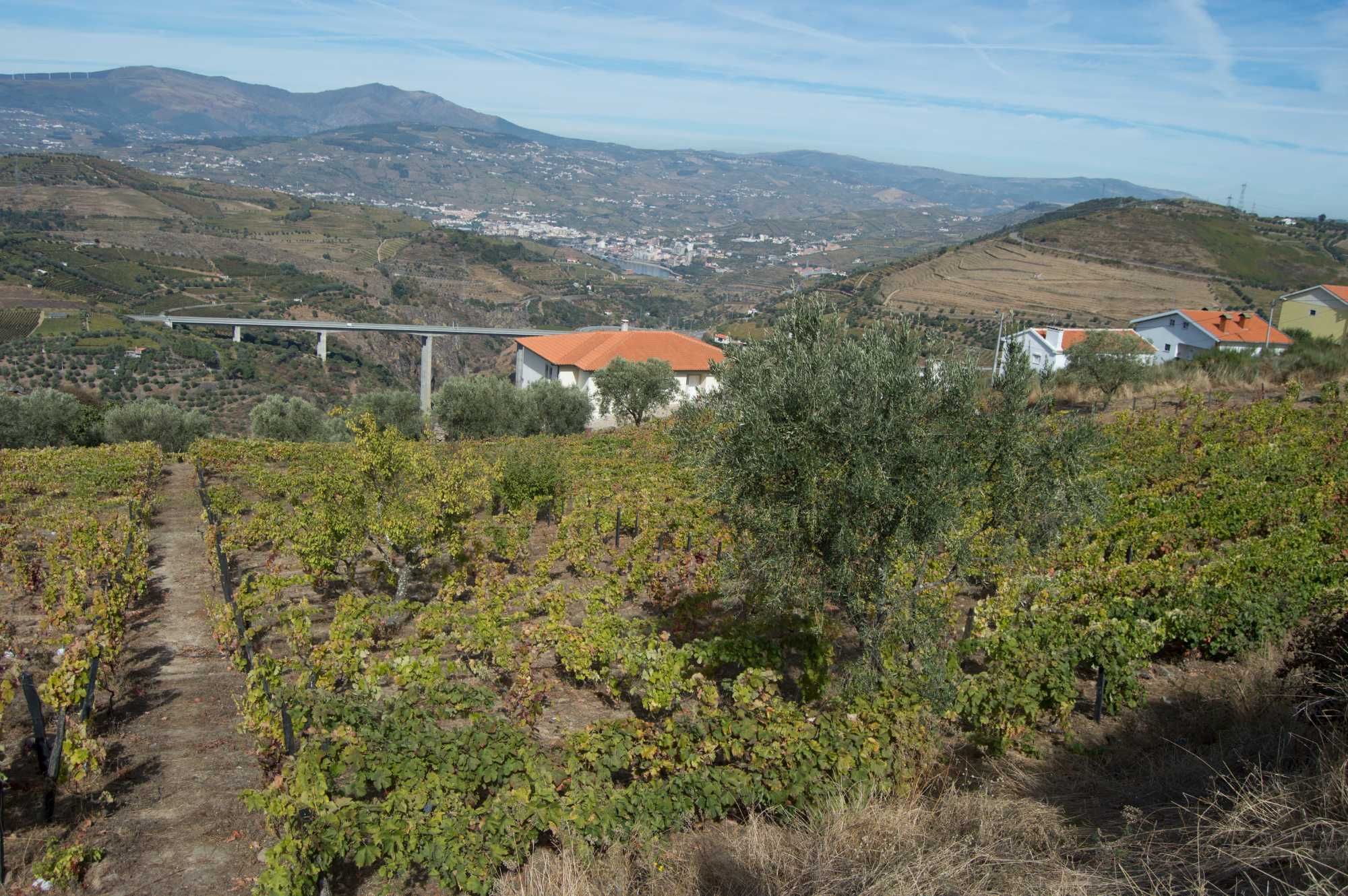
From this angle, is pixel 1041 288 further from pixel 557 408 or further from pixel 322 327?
pixel 322 327

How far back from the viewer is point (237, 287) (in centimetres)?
10781

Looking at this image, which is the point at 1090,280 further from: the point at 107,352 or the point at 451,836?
the point at 451,836

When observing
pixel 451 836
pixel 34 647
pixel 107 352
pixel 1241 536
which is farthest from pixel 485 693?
pixel 107 352

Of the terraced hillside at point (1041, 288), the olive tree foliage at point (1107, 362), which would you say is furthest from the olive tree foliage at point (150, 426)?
the terraced hillside at point (1041, 288)

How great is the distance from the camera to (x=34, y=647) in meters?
9.78

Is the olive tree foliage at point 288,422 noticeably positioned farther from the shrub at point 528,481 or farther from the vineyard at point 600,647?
the shrub at point 528,481

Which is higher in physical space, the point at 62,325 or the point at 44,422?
the point at 44,422

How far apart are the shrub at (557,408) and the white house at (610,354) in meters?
9.35

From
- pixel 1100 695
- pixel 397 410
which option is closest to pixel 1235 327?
pixel 397 410

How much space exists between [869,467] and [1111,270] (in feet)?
336

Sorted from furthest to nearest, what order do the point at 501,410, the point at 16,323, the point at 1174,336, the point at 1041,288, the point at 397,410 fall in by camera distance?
the point at 1041,288
the point at 16,323
the point at 1174,336
the point at 397,410
the point at 501,410

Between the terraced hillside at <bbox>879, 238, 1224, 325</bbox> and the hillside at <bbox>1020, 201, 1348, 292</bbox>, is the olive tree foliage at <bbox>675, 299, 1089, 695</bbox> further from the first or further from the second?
the hillside at <bbox>1020, 201, 1348, 292</bbox>

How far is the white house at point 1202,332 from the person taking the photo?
169 feet

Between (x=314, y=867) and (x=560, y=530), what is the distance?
A: 949 centimetres
